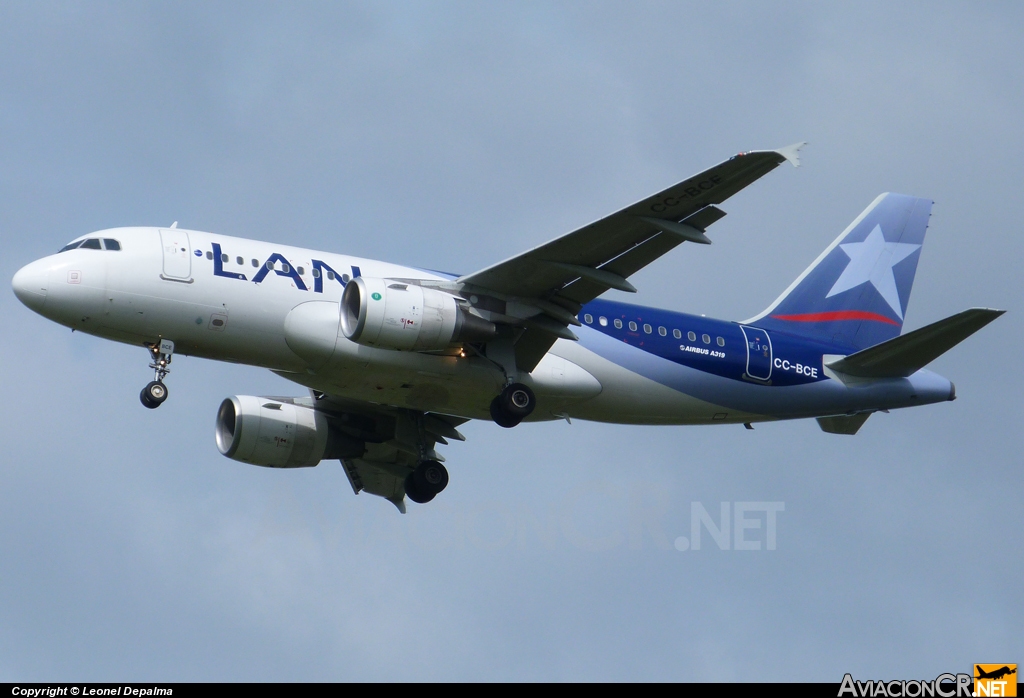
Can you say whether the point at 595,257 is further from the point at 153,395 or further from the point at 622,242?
the point at 153,395

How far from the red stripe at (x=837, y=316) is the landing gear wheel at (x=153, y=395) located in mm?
16749

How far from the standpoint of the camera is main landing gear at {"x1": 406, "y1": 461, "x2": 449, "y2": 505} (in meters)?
36.2

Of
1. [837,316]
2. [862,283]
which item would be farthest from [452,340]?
[862,283]

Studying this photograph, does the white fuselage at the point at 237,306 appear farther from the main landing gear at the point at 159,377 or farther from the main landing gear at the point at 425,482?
the main landing gear at the point at 425,482

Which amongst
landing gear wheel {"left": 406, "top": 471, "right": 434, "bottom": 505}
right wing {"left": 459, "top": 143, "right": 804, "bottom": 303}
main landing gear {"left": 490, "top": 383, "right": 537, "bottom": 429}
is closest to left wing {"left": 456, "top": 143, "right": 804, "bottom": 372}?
right wing {"left": 459, "top": 143, "right": 804, "bottom": 303}

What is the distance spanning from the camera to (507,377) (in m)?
31.9

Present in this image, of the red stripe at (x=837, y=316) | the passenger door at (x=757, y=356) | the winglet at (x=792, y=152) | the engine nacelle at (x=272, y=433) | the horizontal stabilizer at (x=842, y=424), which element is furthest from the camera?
the red stripe at (x=837, y=316)

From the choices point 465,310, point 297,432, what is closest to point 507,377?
point 465,310

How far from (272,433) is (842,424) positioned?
15246mm

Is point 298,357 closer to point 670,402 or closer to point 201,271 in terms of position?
point 201,271

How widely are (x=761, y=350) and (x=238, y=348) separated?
13369mm

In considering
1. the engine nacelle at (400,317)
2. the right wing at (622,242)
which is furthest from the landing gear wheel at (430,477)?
the right wing at (622,242)

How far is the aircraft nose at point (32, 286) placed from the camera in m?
29.7

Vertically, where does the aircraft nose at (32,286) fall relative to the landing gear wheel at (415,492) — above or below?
above
